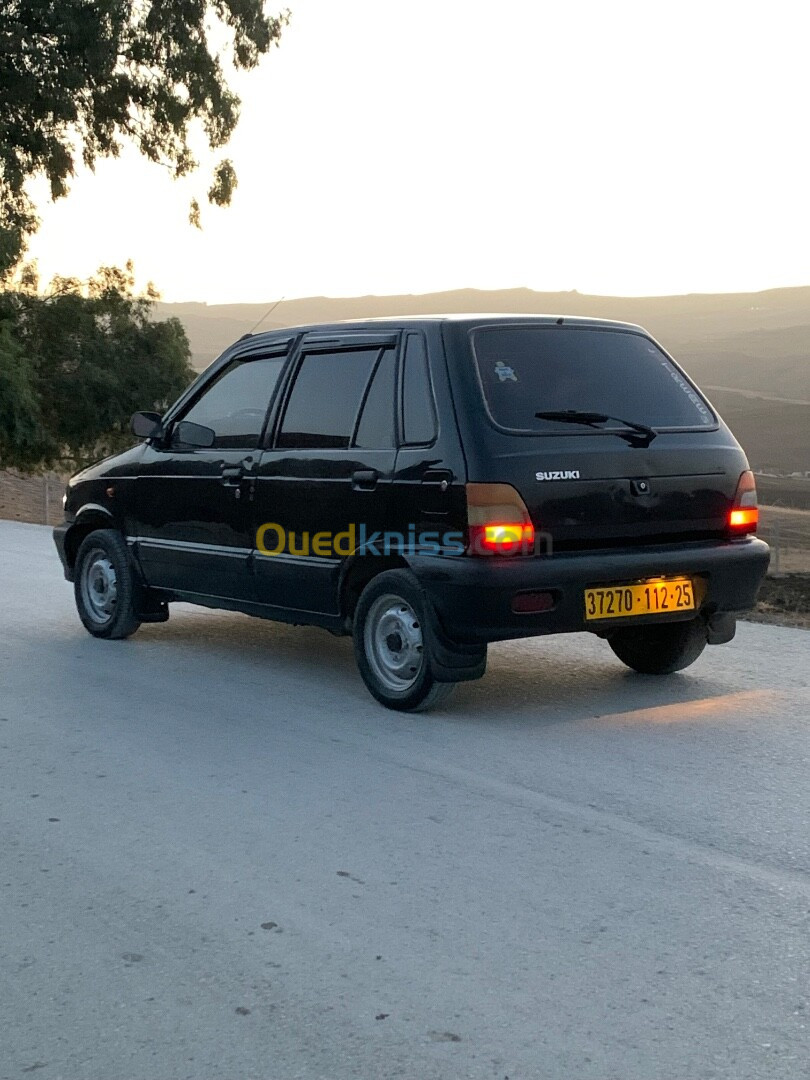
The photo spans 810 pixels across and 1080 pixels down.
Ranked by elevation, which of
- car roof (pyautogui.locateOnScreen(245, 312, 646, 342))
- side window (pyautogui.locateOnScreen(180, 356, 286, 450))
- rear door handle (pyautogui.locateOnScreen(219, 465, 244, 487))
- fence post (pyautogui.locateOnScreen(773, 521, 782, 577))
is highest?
car roof (pyautogui.locateOnScreen(245, 312, 646, 342))

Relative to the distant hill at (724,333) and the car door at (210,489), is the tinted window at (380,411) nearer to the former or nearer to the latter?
the car door at (210,489)

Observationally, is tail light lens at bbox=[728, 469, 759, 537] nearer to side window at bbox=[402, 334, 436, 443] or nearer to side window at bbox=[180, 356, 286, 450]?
side window at bbox=[402, 334, 436, 443]

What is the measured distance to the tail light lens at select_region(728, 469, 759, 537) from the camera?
7.31 m

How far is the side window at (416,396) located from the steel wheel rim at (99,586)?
2.95 meters

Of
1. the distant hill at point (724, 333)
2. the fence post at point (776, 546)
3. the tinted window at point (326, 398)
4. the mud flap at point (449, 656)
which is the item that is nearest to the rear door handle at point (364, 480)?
the tinted window at point (326, 398)

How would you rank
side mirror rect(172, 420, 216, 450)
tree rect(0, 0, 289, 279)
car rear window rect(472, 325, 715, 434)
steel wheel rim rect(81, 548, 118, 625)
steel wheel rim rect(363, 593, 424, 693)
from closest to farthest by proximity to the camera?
car rear window rect(472, 325, 715, 434) → steel wheel rim rect(363, 593, 424, 693) → side mirror rect(172, 420, 216, 450) → steel wheel rim rect(81, 548, 118, 625) → tree rect(0, 0, 289, 279)

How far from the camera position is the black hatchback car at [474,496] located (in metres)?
6.63

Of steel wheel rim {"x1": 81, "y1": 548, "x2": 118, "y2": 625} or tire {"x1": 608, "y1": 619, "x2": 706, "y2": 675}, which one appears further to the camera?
steel wheel rim {"x1": 81, "y1": 548, "x2": 118, "y2": 625}

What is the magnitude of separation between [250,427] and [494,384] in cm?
180

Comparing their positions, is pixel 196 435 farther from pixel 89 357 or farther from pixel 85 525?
pixel 89 357

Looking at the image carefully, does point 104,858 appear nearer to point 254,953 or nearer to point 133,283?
point 254,953

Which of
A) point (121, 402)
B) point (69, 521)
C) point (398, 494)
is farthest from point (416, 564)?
point (121, 402)

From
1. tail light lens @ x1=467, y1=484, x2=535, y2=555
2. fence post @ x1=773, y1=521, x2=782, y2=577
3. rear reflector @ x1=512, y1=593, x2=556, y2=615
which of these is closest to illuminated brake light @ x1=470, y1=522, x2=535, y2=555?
tail light lens @ x1=467, y1=484, x2=535, y2=555

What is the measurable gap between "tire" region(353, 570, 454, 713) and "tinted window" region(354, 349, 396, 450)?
0.65m
